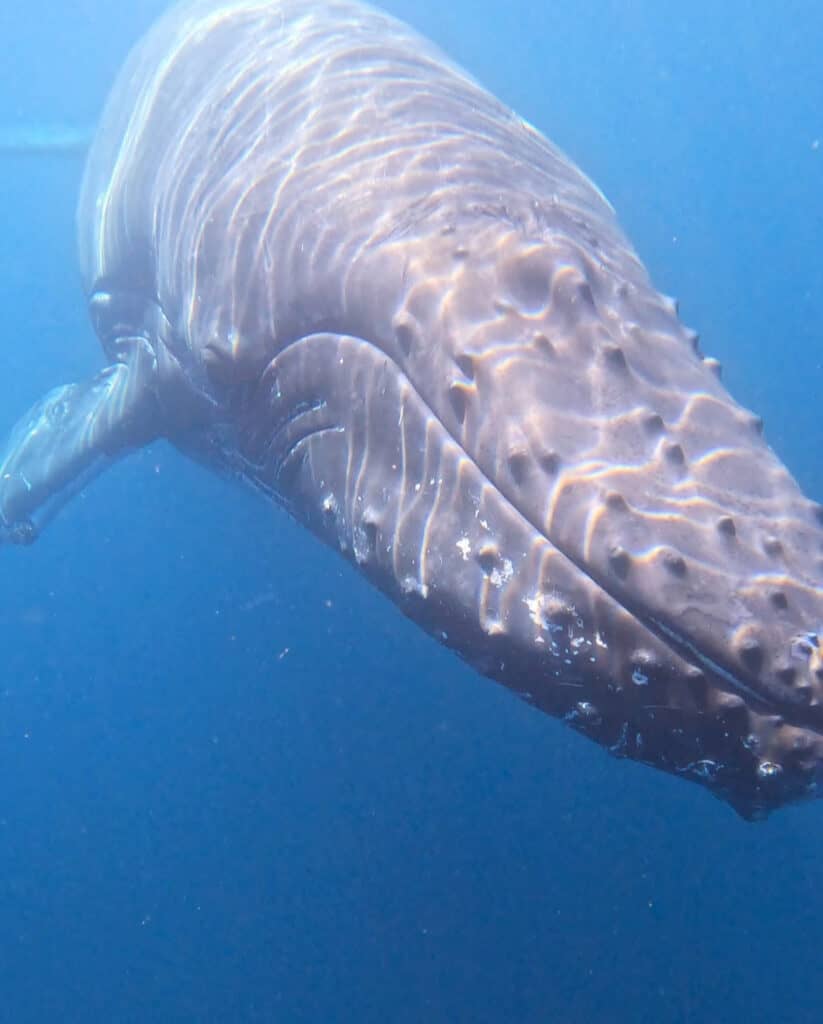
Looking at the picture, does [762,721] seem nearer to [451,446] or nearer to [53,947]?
[451,446]

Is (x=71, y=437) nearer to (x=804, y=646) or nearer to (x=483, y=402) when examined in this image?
(x=483, y=402)

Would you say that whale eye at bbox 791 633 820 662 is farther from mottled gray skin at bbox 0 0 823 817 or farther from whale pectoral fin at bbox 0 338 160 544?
whale pectoral fin at bbox 0 338 160 544

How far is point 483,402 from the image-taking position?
4441 millimetres

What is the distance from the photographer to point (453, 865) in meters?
18.3

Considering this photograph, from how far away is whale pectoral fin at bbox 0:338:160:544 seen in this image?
9264mm

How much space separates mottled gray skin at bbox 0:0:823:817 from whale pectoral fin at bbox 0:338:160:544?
93 centimetres

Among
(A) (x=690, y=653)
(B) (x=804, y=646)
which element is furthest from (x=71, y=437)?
(B) (x=804, y=646)

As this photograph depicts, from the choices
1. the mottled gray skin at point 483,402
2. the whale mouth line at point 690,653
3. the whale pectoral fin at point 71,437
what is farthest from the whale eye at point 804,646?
the whale pectoral fin at point 71,437

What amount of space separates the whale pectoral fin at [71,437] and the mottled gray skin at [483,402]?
93 centimetres

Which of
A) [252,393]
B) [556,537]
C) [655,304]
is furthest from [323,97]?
[556,537]

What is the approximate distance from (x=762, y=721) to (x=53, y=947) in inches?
1276

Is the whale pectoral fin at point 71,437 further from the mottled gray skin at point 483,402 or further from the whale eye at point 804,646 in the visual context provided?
the whale eye at point 804,646

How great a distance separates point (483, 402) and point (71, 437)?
768 cm

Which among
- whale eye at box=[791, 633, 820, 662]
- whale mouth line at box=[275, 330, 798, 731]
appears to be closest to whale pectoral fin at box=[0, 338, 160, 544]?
whale mouth line at box=[275, 330, 798, 731]
